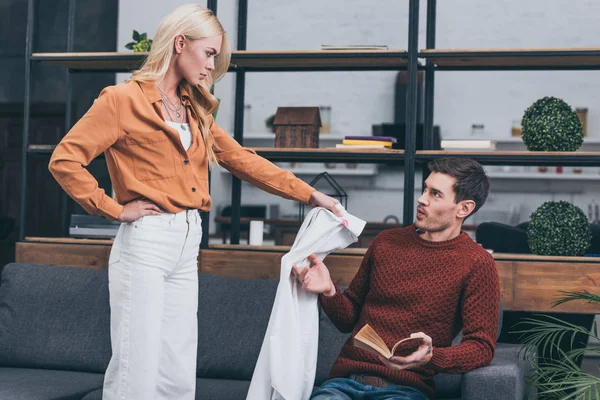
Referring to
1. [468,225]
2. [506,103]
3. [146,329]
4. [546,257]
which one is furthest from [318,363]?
[506,103]

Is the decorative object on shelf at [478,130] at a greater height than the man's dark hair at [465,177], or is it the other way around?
the decorative object on shelf at [478,130]

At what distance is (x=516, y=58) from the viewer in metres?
3.48

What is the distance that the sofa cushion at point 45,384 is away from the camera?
2.61m

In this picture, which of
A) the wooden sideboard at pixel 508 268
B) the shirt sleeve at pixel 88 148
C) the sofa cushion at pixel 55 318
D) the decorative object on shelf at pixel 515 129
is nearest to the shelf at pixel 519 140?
the decorative object on shelf at pixel 515 129

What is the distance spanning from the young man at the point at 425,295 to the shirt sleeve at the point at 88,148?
2.14 ft

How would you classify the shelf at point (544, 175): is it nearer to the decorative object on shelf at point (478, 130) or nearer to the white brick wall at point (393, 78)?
the white brick wall at point (393, 78)

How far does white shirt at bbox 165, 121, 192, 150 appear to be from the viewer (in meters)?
2.32

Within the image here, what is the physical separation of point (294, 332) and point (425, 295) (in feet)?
1.34

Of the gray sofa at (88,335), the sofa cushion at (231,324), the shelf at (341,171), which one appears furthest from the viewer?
the shelf at (341,171)

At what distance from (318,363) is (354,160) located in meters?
1.13

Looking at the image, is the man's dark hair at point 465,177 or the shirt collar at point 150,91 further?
the man's dark hair at point 465,177

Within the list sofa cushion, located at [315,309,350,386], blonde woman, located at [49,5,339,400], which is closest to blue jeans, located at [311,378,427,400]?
blonde woman, located at [49,5,339,400]

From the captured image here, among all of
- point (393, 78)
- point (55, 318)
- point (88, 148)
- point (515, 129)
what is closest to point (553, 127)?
point (88, 148)

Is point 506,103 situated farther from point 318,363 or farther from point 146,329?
point 146,329
